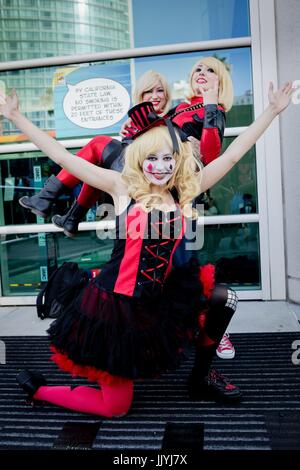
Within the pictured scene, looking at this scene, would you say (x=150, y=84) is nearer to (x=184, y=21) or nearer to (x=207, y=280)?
(x=207, y=280)

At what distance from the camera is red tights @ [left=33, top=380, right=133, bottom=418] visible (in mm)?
2084

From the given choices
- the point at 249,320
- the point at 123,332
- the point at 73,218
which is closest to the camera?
the point at 123,332

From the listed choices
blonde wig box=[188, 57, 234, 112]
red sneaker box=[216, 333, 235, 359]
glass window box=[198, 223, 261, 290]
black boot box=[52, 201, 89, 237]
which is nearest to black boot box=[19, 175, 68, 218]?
black boot box=[52, 201, 89, 237]

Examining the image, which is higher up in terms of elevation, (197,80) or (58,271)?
(197,80)

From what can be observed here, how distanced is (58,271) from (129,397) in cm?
67

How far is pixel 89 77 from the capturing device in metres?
4.27

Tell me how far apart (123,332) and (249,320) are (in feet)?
5.96

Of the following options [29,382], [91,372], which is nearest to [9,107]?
[91,372]

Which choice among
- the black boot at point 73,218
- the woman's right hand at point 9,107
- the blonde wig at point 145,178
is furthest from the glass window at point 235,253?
the woman's right hand at point 9,107

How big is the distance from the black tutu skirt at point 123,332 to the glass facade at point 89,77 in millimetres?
2227
